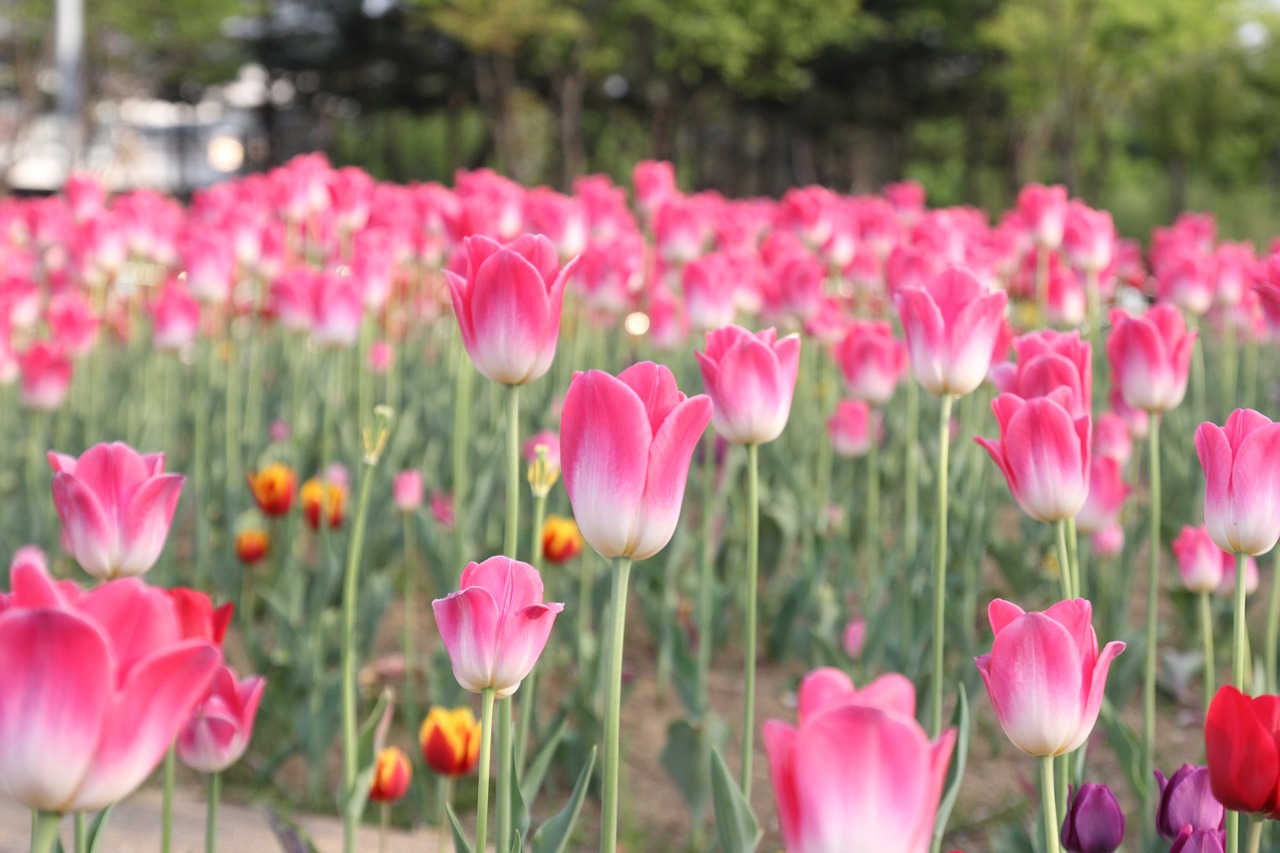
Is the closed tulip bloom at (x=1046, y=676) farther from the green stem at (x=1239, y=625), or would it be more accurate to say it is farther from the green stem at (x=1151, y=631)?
the green stem at (x=1151, y=631)

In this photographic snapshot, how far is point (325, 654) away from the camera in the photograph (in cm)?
309

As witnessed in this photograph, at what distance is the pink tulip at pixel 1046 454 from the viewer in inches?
51.9

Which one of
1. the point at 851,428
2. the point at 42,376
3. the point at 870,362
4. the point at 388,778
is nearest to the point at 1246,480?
the point at 388,778

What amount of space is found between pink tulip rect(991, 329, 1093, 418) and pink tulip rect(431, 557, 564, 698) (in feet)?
2.05

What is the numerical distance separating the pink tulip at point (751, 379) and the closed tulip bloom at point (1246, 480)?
439mm

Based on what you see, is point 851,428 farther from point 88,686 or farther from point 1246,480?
point 88,686

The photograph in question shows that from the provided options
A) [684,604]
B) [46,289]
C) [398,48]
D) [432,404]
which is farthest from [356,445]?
[398,48]

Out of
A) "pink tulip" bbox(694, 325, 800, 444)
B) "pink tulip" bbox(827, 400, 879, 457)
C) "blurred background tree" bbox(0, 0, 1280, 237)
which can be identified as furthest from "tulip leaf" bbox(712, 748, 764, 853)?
"blurred background tree" bbox(0, 0, 1280, 237)

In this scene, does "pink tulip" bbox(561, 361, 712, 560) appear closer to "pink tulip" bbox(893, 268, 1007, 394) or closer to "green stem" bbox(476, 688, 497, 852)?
"green stem" bbox(476, 688, 497, 852)

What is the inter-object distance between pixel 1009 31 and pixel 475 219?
27.2 metres

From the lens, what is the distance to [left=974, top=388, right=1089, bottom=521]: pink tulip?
1319 millimetres

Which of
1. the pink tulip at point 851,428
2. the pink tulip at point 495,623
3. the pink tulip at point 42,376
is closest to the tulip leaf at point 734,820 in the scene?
the pink tulip at point 495,623

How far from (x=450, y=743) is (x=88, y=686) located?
1274 millimetres

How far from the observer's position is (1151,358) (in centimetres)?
177
